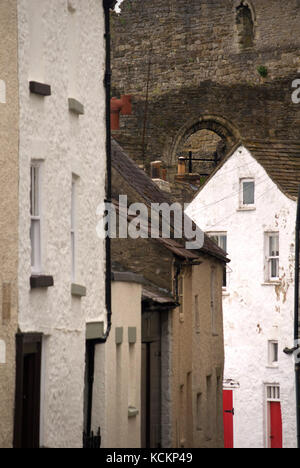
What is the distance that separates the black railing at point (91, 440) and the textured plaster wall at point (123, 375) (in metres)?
0.20

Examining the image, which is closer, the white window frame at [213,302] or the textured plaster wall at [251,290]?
the white window frame at [213,302]

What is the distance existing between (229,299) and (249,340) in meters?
1.33

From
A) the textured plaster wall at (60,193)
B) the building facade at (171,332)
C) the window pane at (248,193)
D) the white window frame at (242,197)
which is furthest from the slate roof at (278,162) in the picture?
the textured plaster wall at (60,193)

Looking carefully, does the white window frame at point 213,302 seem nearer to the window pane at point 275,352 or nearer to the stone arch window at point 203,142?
the window pane at point 275,352

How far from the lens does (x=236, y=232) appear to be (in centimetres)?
3509

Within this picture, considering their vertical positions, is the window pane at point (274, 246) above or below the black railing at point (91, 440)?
above

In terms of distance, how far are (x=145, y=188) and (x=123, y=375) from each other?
6568 millimetres

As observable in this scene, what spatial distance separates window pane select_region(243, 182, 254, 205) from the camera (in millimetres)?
34775

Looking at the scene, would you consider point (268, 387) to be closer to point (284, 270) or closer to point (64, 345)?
point (284, 270)

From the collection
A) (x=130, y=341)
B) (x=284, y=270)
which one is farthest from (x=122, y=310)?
(x=284, y=270)

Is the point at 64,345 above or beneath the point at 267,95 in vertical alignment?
beneath

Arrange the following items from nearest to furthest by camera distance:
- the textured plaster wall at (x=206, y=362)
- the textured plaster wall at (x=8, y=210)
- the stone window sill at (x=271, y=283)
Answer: the textured plaster wall at (x=8, y=210) < the textured plaster wall at (x=206, y=362) < the stone window sill at (x=271, y=283)

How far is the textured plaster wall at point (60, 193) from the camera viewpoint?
14844 mm

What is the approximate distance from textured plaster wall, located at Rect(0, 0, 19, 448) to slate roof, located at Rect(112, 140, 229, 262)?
8.31m
